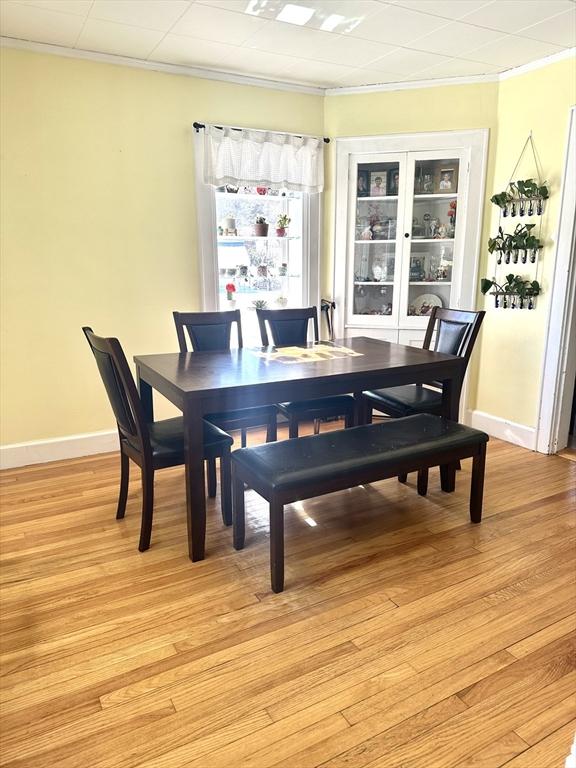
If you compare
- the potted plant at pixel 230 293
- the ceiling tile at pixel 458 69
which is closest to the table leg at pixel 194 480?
the potted plant at pixel 230 293

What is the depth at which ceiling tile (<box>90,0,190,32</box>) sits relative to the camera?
2588 millimetres

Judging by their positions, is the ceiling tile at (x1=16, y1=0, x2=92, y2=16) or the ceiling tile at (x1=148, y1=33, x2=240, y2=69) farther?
the ceiling tile at (x1=148, y1=33, x2=240, y2=69)

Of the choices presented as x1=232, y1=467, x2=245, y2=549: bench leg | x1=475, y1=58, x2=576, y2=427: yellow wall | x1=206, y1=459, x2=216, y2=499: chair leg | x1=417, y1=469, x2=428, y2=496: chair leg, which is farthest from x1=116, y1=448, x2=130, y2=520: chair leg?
x1=475, y1=58, x2=576, y2=427: yellow wall

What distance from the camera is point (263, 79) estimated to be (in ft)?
12.3

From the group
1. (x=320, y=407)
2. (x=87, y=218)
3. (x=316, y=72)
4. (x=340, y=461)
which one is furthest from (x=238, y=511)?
(x=316, y=72)

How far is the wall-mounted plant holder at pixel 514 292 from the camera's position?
3.58 meters

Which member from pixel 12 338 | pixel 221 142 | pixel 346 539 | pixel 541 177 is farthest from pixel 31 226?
pixel 541 177

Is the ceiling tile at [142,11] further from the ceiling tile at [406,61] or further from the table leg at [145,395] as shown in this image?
the table leg at [145,395]

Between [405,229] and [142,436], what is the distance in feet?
9.12

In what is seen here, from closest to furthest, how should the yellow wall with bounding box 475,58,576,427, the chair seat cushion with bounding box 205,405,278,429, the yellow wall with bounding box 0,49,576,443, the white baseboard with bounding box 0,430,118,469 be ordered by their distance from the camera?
the chair seat cushion with bounding box 205,405,278,429
the yellow wall with bounding box 0,49,576,443
the yellow wall with bounding box 475,58,576,427
the white baseboard with bounding box 0,430,118,469

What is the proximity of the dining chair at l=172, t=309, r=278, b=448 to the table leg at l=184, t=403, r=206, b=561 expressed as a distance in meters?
0.71

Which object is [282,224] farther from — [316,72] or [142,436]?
[142,436]

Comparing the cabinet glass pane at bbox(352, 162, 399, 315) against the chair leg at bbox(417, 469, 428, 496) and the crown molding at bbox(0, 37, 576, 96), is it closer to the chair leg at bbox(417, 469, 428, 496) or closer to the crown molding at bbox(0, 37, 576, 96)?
the crown molding at bbox(0, 37, 576, 96)

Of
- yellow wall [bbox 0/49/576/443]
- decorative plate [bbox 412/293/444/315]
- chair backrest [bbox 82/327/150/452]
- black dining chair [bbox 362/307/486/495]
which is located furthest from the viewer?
decorative plate [bbox 412/293/444/315]
